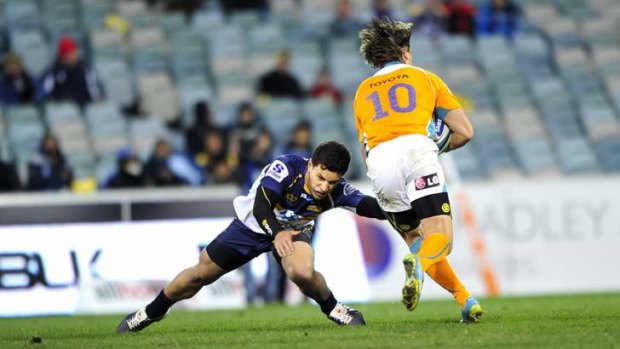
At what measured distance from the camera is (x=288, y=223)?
8680mm

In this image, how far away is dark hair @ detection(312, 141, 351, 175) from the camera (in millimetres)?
8132

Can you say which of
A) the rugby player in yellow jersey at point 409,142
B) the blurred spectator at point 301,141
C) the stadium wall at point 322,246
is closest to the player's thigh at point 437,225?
the rugby player in yellow jersey at point 409,142

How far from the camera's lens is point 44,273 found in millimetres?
13461

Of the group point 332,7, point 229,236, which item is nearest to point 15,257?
point 229,236

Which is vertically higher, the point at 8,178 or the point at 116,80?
the point at 116,80

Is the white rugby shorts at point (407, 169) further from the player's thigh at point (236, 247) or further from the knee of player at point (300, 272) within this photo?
the player's thigh at point (236, 247)

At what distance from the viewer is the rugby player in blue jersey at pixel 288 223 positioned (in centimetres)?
820

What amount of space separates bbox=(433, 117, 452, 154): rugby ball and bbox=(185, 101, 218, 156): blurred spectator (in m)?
8.50

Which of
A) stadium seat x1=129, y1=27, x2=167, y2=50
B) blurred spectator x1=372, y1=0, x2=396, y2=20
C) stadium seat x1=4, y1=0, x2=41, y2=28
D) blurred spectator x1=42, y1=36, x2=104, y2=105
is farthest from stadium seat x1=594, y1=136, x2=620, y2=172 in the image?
stadium seat x1=4, y1=0, x2=41, y2=28

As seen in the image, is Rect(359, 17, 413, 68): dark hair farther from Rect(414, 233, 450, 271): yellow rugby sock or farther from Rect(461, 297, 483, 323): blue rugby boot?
Rect(461, 297, 483, 323): blue rugby boot

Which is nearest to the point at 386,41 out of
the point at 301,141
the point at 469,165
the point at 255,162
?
the point at 255,162

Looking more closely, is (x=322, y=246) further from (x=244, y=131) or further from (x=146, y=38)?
(x=146, y=38)

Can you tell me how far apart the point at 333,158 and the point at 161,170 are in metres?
7.57

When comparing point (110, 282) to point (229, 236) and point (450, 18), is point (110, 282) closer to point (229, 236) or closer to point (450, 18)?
point (229, 236)
